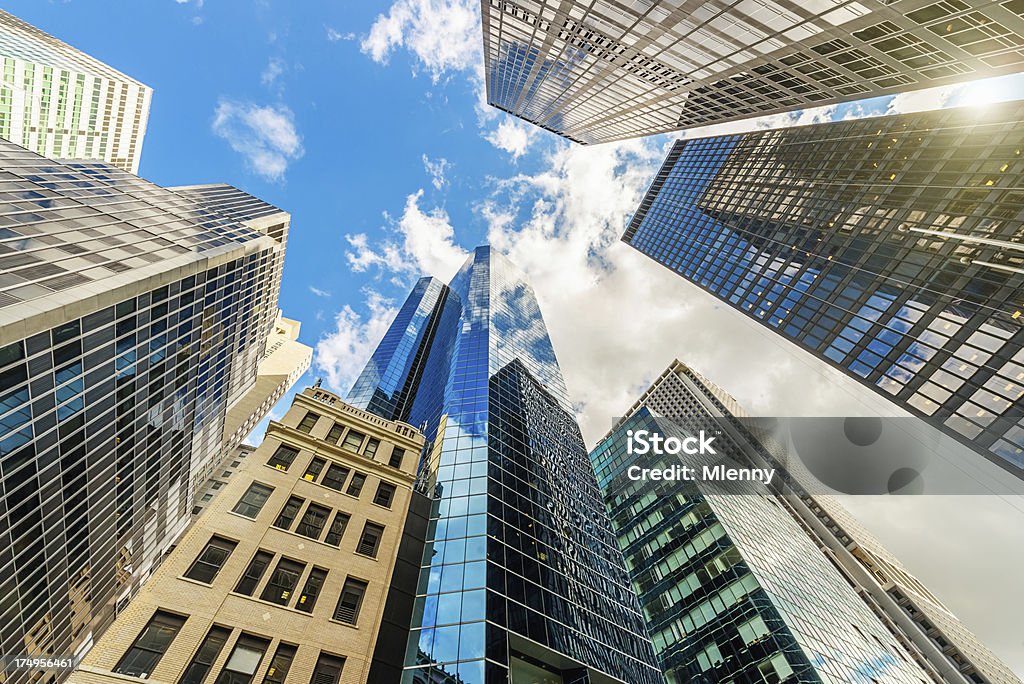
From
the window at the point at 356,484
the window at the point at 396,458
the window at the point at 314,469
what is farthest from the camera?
the window at the point at 396,458

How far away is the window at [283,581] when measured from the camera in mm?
22125

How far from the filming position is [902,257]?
167ft

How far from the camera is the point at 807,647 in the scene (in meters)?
42.1

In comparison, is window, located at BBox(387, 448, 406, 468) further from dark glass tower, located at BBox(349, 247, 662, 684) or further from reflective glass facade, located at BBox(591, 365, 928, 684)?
reflective glass facade, located at BBox(591, 365, 928, 684)

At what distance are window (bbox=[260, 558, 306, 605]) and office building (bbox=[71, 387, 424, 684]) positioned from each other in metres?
0.05

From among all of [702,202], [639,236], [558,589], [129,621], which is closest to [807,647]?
[558,589]

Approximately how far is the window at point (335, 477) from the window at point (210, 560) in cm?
711

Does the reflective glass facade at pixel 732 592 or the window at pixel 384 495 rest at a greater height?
the window at pixel 384 495

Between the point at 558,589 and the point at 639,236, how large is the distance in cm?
10481

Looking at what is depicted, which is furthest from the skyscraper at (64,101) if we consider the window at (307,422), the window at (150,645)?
the window at (150,645)

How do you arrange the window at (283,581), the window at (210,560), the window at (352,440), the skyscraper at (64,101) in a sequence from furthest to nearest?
1. the skyscraper at (64,101)
2. the window at (352,440)
3. the window at (283,581)
4. the window at (210,560)

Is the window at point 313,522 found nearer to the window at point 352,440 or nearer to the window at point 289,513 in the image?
the window at point 289,513

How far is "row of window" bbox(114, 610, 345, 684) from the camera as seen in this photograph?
57.3 ft

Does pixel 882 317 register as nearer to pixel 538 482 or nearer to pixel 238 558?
pixel 538 482
